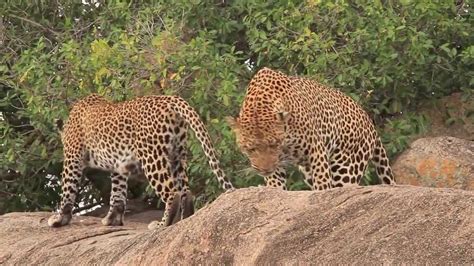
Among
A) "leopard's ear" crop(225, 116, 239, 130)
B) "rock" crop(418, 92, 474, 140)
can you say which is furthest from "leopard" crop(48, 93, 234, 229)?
"rock" crop(418, 92, 474, 140)

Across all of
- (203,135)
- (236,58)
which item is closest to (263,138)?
(203,135)

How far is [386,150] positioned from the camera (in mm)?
13602

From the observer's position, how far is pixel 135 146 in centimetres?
1282

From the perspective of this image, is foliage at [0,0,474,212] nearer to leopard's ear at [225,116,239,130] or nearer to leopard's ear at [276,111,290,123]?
leopard's ear at [225,116,239,130]

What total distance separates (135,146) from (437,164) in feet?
10.1

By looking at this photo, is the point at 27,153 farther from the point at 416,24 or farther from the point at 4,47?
the point at 416,24

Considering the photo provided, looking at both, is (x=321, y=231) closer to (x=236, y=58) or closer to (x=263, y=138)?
(x=263, y=138)

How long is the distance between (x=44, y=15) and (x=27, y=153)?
1.97m

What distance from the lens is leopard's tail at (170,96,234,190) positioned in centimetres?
1202

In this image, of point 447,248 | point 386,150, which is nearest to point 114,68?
point 386,150

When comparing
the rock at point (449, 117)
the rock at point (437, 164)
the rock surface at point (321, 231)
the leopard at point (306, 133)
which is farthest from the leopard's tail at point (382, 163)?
the rock surface at point (321, 231)

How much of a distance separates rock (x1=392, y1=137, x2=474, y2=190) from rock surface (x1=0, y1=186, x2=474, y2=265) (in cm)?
393

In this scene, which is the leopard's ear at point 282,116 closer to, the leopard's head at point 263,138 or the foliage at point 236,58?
the leopard's head at point 263,138

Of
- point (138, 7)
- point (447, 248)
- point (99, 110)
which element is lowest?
point (447, 248)
